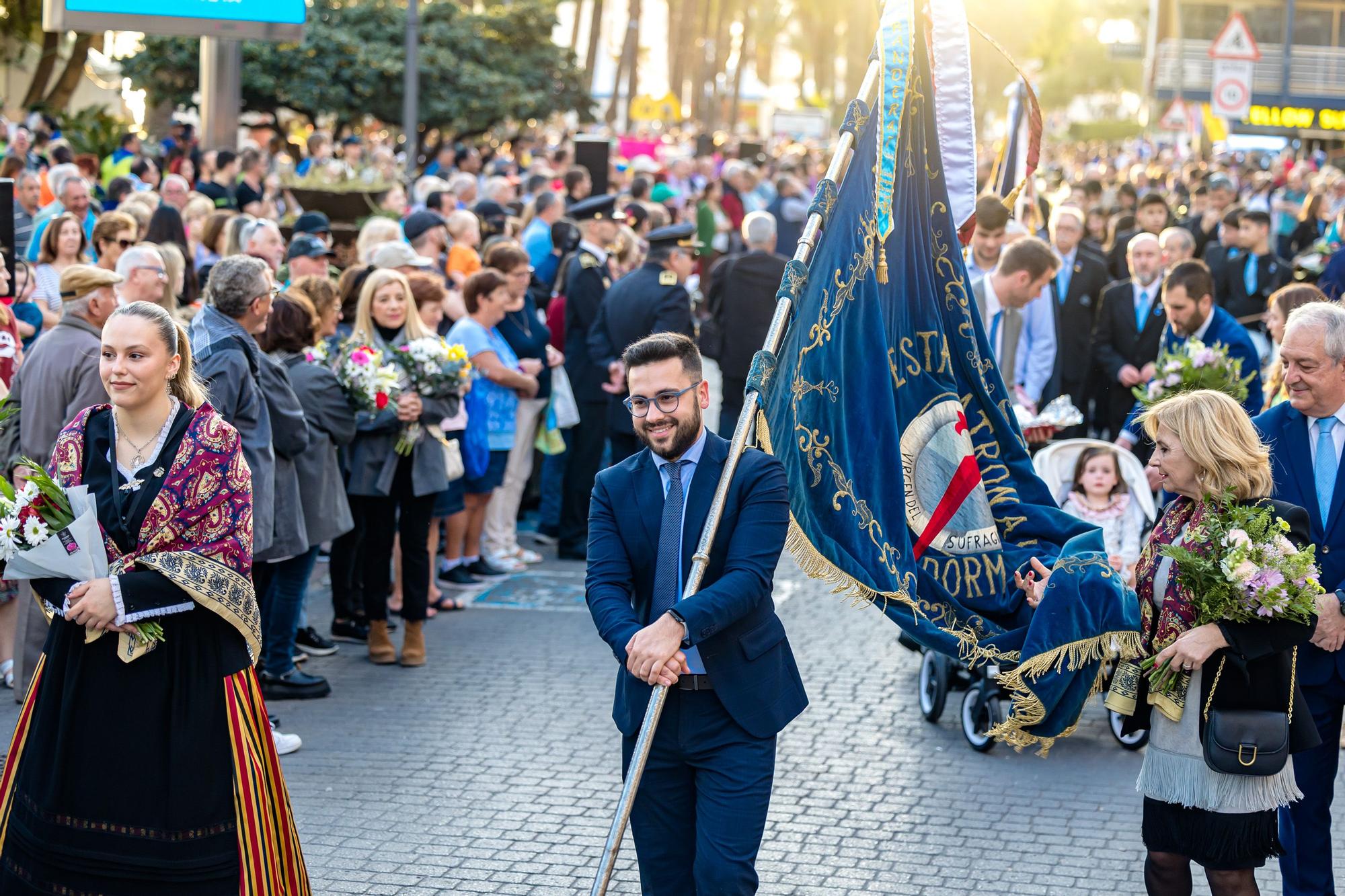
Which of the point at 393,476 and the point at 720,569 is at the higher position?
the point at 720,569

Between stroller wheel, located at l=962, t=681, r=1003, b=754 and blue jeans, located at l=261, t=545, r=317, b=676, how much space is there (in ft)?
10.6

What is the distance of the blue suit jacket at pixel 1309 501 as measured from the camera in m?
5.24

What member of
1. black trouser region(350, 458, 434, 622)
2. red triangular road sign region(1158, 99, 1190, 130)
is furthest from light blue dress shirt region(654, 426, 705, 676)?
red triangular road sign region(1158, 99, 1190, 130)

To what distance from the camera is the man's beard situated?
4.48m

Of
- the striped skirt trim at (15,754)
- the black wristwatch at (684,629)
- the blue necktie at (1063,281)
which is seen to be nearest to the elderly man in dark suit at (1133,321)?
the blue necktie at (1063,281)

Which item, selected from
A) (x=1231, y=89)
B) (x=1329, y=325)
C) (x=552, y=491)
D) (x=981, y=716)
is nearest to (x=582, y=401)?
(x=552, y=491)

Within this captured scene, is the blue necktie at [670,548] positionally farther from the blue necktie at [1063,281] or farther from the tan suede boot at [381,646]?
the blue necktie at [1063,281]

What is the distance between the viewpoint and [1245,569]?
15.0ft

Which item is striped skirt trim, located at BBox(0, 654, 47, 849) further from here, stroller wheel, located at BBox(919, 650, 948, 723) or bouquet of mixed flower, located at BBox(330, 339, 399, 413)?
stroller wheel, located at BBox(919, 650, 948, 723)

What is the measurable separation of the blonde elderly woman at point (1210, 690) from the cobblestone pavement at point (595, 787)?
1084 millimetres

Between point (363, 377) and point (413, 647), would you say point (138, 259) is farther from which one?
point (413, 647)

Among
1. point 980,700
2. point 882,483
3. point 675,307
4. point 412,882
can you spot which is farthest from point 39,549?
point 675,307

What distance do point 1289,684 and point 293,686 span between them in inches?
193

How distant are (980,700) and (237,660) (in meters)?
3.71
